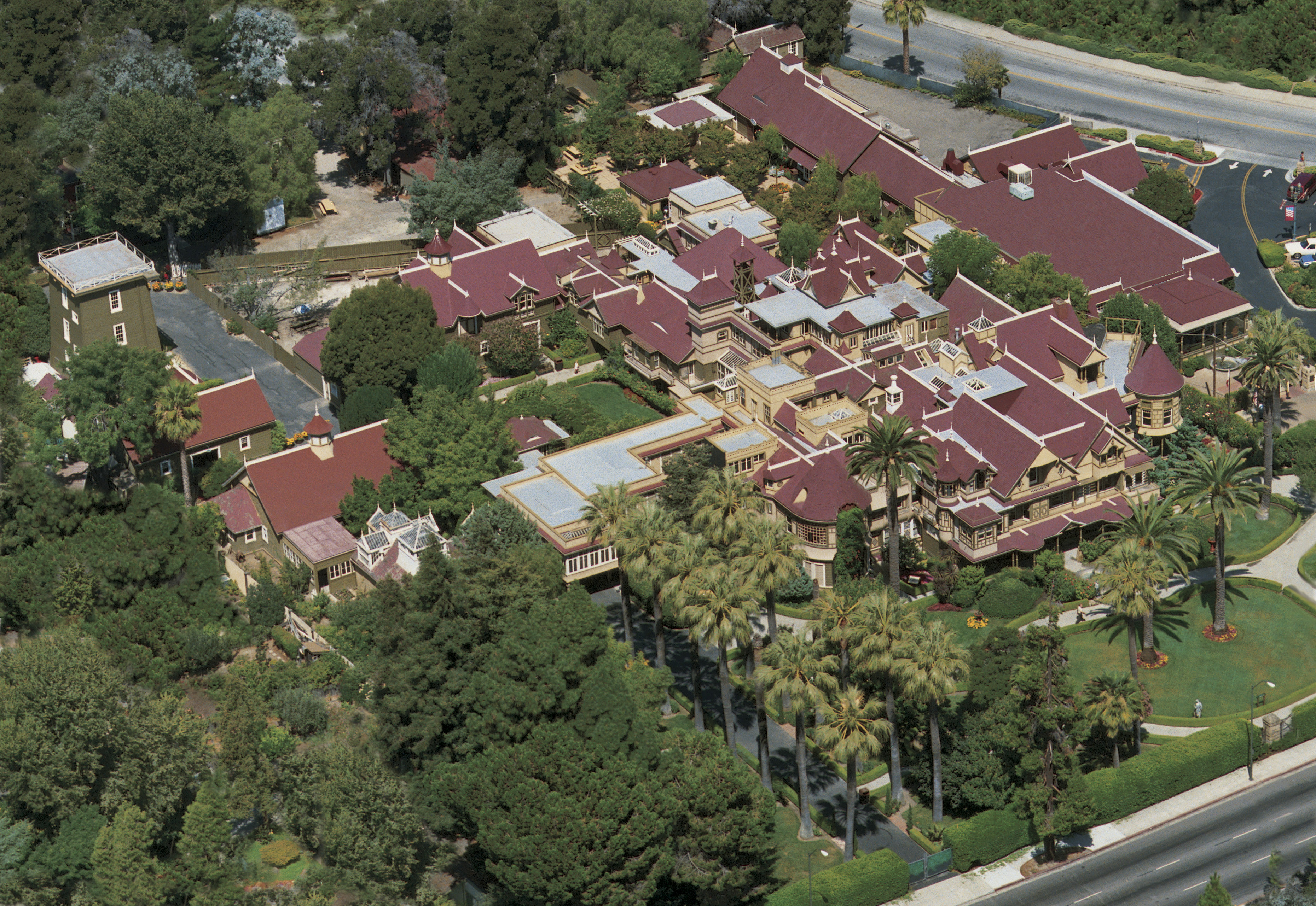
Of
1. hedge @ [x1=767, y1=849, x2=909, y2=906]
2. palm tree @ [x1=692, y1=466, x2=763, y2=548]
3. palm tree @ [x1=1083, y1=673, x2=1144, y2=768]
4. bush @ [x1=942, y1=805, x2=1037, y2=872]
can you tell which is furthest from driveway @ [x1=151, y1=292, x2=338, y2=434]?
palm tree @ [x1=1083, y1=673, x2=1144, y2=768]

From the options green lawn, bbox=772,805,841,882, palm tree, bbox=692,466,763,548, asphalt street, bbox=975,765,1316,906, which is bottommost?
green lawn, bbox=772,805,841,882

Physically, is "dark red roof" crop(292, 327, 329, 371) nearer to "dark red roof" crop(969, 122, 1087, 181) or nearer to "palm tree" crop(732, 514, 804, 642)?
"palm tree" crop(732, 514, 804, 642)

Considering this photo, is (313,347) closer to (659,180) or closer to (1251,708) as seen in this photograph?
(659,180)

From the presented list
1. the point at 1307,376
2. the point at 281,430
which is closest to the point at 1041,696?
the point at 1307,376

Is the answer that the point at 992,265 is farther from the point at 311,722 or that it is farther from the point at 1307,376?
the point at 311,722

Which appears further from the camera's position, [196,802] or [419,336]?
[419,336]

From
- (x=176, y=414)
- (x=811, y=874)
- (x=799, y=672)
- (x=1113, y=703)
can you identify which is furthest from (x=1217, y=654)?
(x=176, y=414)
